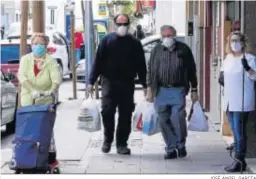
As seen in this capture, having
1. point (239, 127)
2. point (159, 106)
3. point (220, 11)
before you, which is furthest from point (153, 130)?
point (220, 11)

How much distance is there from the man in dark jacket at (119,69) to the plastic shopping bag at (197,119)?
749 millimetres

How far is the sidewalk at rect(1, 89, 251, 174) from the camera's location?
9617mm

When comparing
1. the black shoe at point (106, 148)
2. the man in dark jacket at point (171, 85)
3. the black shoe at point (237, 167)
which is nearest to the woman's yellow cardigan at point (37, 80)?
the man in dark jacket at point (171, 85)

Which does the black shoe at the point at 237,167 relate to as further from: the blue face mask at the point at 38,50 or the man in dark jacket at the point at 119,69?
the blue face mask at the point at 38,50

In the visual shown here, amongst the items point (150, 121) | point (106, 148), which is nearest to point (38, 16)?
point (106, 148)

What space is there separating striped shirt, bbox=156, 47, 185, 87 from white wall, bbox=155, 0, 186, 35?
15730mm

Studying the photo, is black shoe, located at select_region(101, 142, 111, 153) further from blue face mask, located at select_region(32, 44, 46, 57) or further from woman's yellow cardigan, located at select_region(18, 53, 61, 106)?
blue face mask, located at select_region(32, 44, 46, 57)

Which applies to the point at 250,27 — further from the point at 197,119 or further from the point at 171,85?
the point at 197,119

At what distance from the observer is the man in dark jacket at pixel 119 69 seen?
10.4 metres

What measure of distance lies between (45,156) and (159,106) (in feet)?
6.98

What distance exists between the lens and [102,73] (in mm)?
10516

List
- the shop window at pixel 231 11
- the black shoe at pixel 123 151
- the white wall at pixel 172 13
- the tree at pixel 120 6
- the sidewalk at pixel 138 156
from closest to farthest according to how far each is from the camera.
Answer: the sidewalk at pixel 138 156 → the black shoe at pixel 123 151 → the shop window at pixel 231 11 → the white wall at pixel 172 13 → the tree at pixel 120 6

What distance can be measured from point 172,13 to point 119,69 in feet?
59.9

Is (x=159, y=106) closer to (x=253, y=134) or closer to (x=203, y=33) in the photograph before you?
(x=253, y=134)
